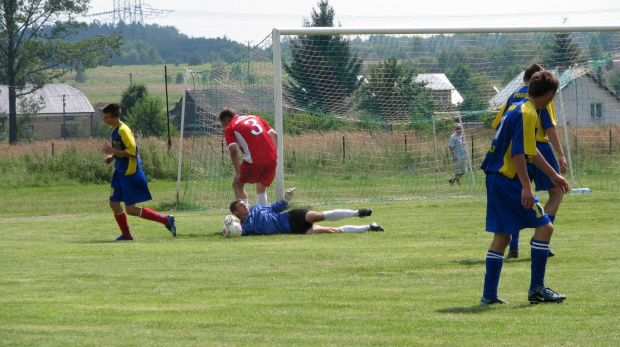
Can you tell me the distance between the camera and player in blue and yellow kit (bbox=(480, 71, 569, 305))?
637 cm

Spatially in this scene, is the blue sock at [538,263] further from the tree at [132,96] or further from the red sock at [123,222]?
the tree at [132,96]

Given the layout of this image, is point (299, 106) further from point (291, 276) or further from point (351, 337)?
point (351, 337)

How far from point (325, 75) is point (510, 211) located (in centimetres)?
1114

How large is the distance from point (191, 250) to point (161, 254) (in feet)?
1.54

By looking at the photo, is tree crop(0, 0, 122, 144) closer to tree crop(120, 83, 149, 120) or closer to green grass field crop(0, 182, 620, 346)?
tree crop(120, 83, 149, 120)

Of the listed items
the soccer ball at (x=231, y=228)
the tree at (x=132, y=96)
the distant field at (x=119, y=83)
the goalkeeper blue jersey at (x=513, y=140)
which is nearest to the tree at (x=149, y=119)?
the tree at (x=132, y=96)

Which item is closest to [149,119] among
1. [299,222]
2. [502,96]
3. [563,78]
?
[502,96]

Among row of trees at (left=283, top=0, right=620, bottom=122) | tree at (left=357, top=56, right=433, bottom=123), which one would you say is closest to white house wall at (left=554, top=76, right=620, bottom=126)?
row of trees at (left=283, top=0, right=620, bottom=122)

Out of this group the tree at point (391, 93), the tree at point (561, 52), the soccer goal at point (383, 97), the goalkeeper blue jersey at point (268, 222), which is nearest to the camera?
the goalkeeper blue jersey at point (268, 222)

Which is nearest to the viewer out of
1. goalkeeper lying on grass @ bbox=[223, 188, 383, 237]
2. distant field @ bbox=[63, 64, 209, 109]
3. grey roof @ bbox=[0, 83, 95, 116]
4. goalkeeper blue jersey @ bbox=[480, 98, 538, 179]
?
goalkeeper blue jersey @ bbox=[480, 98, 538, 179]

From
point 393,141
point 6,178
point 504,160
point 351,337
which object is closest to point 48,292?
point 351,337

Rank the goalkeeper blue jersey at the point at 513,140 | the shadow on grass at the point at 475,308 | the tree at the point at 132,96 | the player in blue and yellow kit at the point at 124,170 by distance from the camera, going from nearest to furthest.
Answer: the shadow on grass at the point at 475,308 → the goalkeeper blue jersey at the point at 513,140 → the player in blue and yellow kit at the point at 124,170 → the tree at the point at 132,96

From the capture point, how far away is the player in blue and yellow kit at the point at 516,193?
20.9 feet

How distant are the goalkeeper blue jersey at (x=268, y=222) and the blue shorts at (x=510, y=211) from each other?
5.33m
